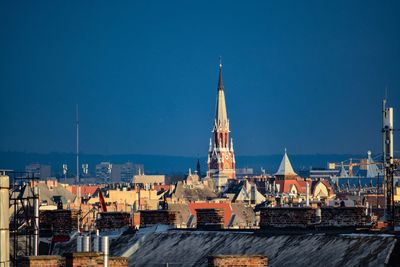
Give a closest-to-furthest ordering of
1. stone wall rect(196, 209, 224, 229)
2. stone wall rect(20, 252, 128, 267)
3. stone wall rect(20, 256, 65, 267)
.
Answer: stone wall rect(20, 252, 128, 267) < stone wall rect(20, 256, 65, 267) < stone wall rect(196, 209, 224, 229)

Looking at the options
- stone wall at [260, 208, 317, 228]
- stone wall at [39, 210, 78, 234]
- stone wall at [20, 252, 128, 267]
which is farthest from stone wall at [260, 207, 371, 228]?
stone wall at [20, 252, 128, 267]

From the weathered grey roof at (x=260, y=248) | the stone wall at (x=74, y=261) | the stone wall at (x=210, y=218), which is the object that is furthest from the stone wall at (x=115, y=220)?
the stone wall at (x=74, y=261)

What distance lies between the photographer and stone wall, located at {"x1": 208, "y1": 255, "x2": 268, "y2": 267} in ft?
102

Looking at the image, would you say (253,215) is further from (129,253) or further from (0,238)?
(0,238)

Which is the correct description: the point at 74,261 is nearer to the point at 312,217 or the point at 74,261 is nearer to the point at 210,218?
the point at 312,217

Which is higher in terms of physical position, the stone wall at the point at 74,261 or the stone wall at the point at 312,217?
the stone wall at the point at 312,217

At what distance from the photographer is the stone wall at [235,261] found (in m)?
30.9

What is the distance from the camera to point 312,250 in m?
38.5

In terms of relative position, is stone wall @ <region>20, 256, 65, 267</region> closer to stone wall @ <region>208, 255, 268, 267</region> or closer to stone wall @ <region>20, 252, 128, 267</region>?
stone wall @ <region>20, 252, 128, 267</region>

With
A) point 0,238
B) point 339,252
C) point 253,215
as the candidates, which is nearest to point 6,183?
point 0,238

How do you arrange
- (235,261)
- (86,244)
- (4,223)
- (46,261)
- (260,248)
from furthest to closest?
(260,248), (86,244), (4,223), (46,261), (235,261)

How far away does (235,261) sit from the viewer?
3114 centimetres

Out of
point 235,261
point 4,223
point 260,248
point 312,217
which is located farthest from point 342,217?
point 4,223

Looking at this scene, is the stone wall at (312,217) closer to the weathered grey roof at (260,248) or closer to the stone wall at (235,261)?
the weathered grey roof at (260,248)
